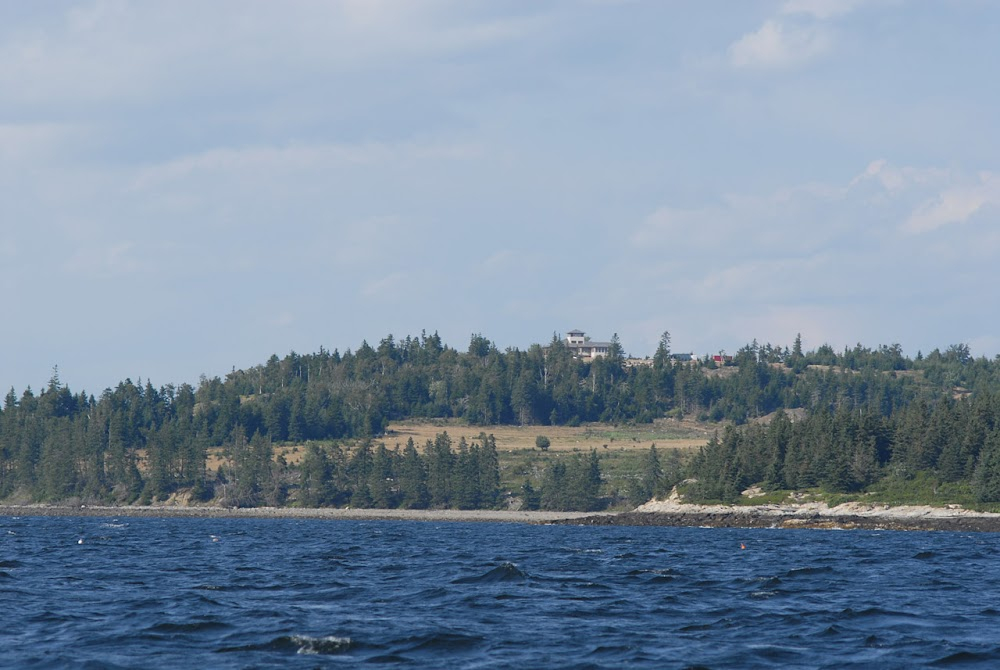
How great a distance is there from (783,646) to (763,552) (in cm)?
4845

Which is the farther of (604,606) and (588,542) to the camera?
(588,542)

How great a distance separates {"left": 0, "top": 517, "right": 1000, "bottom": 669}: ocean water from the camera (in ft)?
108

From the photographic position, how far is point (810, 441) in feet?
588

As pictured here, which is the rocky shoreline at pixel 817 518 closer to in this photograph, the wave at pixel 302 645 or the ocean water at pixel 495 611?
the ocean water at pixel 495 611

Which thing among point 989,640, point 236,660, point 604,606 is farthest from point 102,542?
point 989,640

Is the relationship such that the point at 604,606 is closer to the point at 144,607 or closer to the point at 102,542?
the point at 144,607

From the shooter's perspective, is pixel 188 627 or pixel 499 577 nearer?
pixel 188 627

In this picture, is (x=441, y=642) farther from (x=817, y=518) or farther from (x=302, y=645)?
(x=817, y=518)

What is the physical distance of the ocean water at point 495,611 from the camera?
32938 mm

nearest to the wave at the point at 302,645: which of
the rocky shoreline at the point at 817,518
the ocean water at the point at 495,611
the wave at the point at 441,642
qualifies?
the ocean water at the point at 495,611

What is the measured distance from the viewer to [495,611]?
42938 mm

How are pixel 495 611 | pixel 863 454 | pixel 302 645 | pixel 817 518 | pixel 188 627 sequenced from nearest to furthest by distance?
pixel 302 645 → pixel 188 627 → pixel 495 611 → pixel 817 518 → pixel 863 454

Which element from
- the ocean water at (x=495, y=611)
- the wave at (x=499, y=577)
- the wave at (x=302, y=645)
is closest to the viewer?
the ocean water at (x=495, y=611)

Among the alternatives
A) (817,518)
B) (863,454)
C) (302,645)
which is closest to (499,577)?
(302,645)
